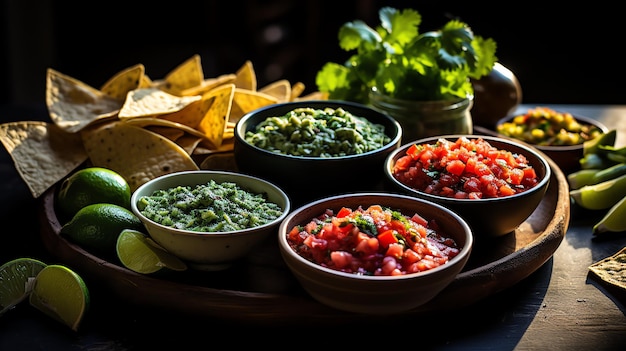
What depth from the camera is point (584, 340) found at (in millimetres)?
1985

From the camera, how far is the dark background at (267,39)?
19.2 feet

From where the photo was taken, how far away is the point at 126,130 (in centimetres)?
278

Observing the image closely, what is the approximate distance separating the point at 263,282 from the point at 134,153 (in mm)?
861

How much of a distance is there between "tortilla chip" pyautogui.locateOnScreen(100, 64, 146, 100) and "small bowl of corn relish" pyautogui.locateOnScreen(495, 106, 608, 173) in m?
1.67

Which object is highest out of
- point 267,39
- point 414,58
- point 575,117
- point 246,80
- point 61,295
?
point 414,58

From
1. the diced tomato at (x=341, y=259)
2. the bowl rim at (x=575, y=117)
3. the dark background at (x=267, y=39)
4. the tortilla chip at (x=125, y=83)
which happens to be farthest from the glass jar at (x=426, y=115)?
the dark background at (x=267, y=39)

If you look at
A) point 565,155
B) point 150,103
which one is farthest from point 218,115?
point 565,155

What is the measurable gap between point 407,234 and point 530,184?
2.19 feet

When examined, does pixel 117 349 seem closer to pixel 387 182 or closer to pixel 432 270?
pixel 432 270

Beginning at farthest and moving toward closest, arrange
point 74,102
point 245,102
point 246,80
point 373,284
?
point 246,80
point 245,102
point 74,102
point 373,284

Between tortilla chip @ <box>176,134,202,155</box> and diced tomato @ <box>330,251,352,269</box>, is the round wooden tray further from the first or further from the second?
tortilla chip @ <box>176,134,202,155</box>

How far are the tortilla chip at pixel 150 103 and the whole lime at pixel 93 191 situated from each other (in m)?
0.35

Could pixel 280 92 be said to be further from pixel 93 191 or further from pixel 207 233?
pixel 207 233

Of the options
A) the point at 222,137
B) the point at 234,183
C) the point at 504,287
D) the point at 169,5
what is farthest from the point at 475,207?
the point at 169,5
